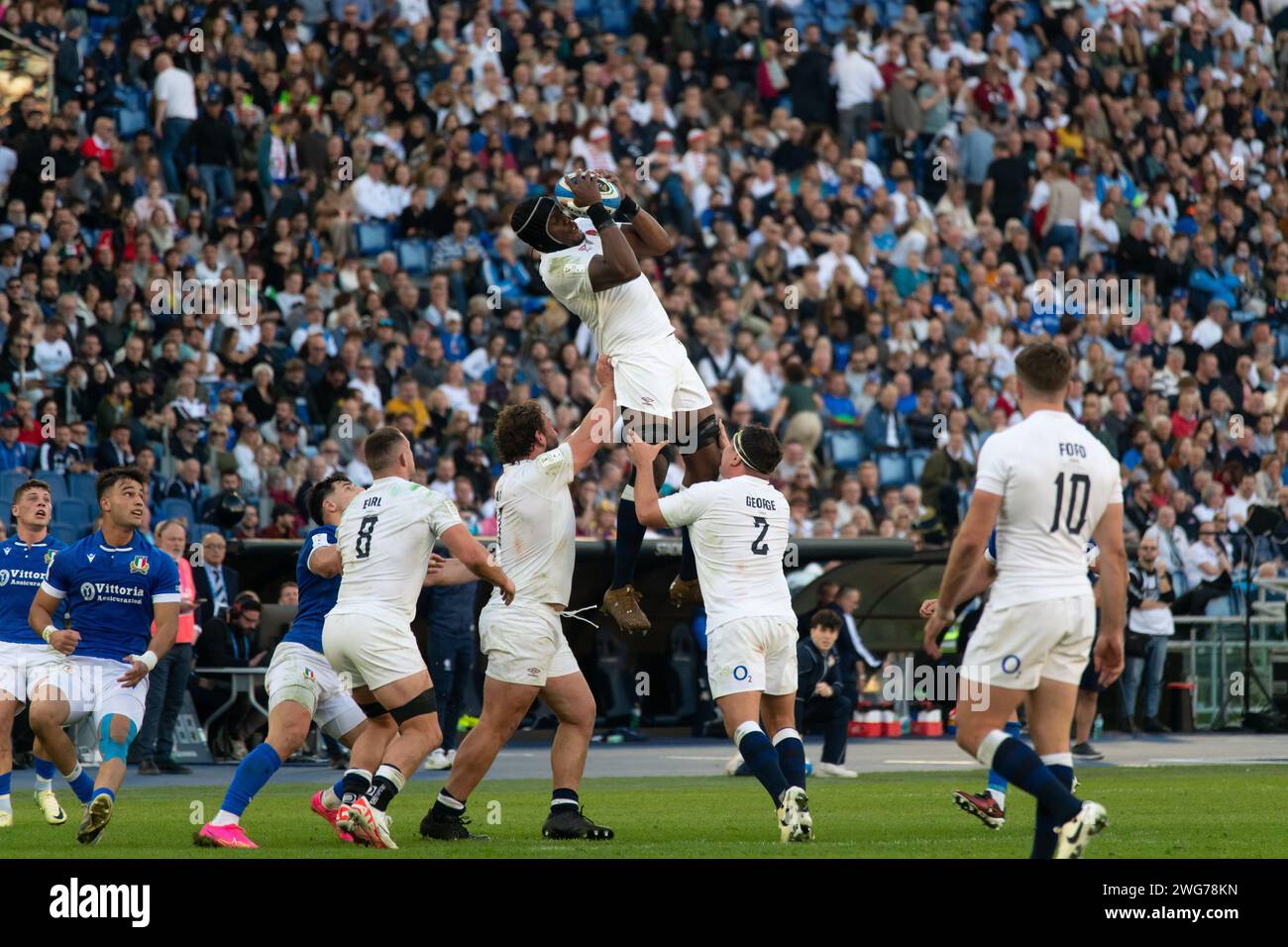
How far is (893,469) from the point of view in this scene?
23531mm

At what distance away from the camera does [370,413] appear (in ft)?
67.3

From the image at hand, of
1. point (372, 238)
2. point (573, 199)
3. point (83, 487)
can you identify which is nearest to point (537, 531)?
point (573, 199)

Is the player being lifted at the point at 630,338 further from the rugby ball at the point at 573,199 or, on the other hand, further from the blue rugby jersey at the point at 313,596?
the blue rugby jersey at the point at 313,596

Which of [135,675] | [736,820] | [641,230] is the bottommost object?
[736,820]

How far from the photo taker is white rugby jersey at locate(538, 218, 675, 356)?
38.0ft

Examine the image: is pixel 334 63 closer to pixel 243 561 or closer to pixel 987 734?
pixel 243 561

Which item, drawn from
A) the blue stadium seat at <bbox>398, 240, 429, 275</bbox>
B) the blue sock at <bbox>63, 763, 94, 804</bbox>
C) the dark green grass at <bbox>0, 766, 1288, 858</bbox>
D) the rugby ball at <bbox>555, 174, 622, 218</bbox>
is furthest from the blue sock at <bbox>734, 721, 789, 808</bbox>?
the blue stadium seat at <bbox>398, 240, 429, 275</bbox>

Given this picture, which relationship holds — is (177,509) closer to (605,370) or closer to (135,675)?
(135,675)

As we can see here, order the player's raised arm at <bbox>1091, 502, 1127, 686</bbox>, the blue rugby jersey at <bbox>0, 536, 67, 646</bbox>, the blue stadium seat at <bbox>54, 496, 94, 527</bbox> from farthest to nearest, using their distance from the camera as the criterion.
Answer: the blue stadium seat at <bbox>54, 496, 94, 527</bbox> → the blue rugby jersey at <bbox>0, 536, 67, 646</bbox> → the player's raised arm at <bbox>1091, 502, 1127, 686</bbox>

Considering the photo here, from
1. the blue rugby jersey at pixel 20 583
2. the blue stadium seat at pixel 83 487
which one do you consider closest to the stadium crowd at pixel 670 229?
the blue stadium seat at pixel 83 487

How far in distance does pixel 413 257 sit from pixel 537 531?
43.7 feet

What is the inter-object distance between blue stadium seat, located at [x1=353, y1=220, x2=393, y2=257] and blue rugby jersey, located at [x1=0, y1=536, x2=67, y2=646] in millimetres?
11501

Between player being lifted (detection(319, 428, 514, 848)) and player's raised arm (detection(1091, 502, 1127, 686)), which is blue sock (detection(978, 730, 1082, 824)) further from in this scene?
player being lifted (detection(319, 428, 514, 848))
